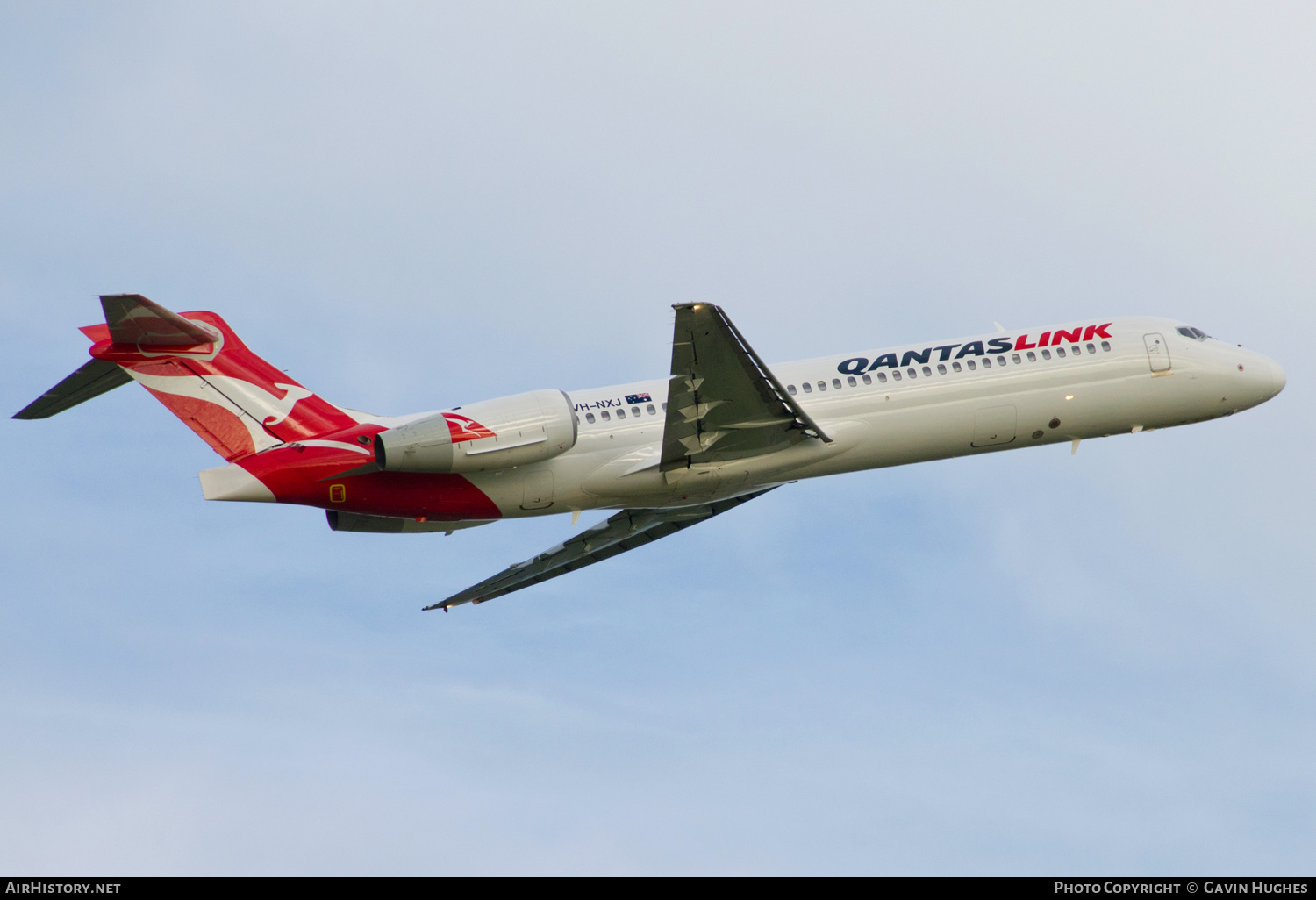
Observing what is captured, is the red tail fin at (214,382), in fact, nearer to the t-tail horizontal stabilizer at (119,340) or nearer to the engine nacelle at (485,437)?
the t-tail horizontal stabilizer at (119,340)

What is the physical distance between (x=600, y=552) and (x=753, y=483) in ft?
19.6

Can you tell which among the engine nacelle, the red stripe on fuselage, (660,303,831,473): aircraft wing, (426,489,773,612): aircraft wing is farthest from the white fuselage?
(426,489,773,612): aircraft wing

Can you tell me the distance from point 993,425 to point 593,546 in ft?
31.8

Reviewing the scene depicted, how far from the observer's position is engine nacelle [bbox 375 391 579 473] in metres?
22.7

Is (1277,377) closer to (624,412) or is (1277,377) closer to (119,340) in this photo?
(624,412)

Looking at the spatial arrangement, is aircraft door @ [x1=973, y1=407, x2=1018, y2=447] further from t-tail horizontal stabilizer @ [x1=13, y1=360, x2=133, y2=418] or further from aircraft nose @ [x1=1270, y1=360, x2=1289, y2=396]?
t-tail horizontal stabilizer @ [x1=13, y1=360, x2=133, y2=418]

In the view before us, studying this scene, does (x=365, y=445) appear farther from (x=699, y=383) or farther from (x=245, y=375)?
(x=699, y=383)

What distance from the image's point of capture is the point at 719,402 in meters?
24.2

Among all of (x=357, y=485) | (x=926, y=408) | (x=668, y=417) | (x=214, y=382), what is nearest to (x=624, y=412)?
(x=668, y=417)

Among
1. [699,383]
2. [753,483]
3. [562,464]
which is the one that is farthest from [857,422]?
[562,464]

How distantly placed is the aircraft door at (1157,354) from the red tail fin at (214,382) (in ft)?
57.9

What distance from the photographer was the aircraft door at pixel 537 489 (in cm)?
2516

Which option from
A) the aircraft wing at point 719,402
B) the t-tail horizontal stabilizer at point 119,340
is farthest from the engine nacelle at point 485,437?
the t-tail horizontal stabilizer at point 119,340

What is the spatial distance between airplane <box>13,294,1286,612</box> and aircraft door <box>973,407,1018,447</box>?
4cm
